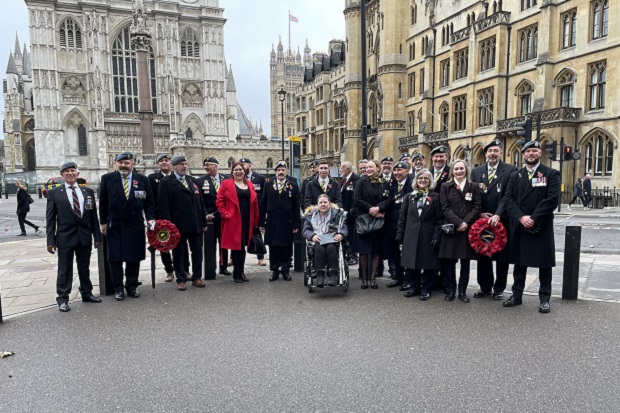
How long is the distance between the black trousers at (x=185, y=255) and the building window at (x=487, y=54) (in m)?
27.2

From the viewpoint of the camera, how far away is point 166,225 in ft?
22.9

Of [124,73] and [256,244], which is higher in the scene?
[124,73]

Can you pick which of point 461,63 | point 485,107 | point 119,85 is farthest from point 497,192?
point 119,85

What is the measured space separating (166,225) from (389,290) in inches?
150

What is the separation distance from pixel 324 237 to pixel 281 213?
1.31 metres

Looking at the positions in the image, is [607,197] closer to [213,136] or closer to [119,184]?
[119,184]

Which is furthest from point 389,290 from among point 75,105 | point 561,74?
point 75,105

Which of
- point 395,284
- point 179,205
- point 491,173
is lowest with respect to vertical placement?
point 395,284

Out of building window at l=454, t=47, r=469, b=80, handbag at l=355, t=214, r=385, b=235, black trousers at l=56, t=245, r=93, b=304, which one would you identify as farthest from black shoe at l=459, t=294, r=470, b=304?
building window at l=454, t=47, r=469, b=80

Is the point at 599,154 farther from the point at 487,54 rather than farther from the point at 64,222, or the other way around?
the point at 64,222

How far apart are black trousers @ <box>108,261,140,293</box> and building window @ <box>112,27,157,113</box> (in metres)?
58.6

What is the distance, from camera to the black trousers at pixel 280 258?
7883mm

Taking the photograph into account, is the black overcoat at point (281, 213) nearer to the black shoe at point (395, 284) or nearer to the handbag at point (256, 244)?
the handbag at point (256, 244)

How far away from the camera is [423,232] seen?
21.1ft
